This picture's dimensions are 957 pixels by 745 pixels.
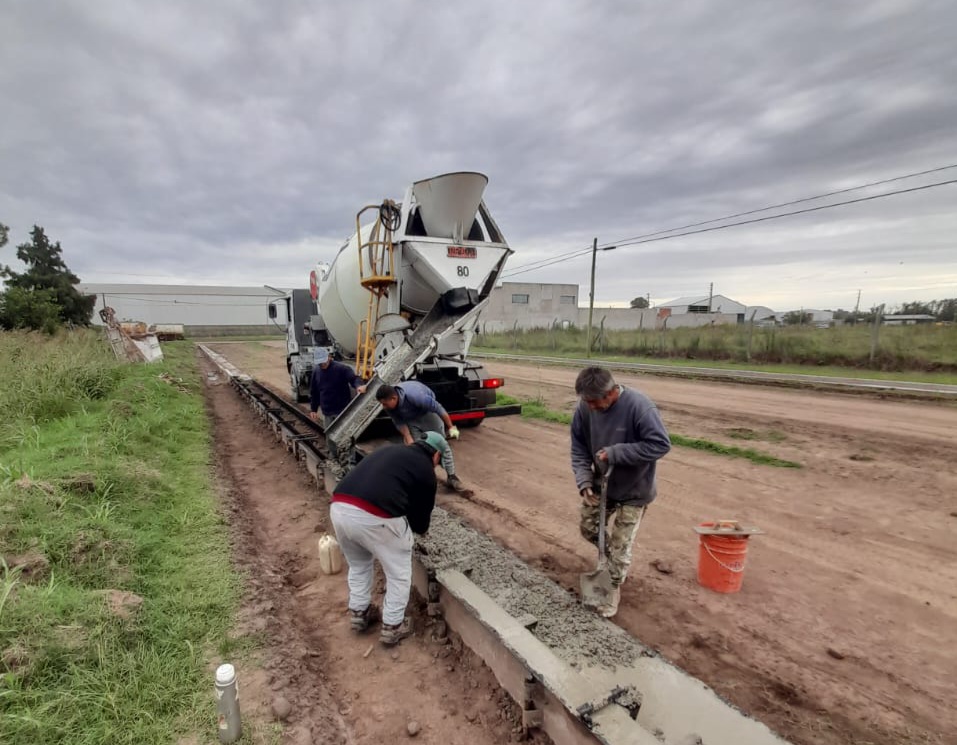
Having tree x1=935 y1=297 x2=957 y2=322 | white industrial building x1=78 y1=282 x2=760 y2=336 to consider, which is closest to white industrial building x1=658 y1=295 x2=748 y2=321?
white industrial building x1=78 y1=282 x2=760 y2=336

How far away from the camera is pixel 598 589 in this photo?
3479 millimetres

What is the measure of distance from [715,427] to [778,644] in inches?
253

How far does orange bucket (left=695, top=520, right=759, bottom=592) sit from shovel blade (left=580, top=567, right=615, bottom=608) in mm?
797

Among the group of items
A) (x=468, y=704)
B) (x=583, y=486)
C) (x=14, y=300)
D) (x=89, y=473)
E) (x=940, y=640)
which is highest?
(x=14, y=300)

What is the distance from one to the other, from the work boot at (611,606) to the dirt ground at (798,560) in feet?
0.44

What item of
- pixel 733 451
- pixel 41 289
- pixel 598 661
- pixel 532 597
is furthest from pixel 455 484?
pixel 41 289

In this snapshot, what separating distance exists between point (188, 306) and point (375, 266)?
72.5 meters

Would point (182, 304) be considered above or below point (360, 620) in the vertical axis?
above

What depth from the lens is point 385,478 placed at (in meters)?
3.05

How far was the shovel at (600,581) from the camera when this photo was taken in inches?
134

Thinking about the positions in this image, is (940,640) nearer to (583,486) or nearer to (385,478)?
(583,486)

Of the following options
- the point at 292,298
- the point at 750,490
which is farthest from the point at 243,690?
the point at 292,298

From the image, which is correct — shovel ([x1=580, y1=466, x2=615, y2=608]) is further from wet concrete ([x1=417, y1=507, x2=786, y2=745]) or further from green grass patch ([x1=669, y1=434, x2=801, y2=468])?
green grass patch ([x1=669, y1=434, x2=801, y2=468])

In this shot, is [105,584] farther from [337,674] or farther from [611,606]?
[611,606]
